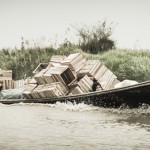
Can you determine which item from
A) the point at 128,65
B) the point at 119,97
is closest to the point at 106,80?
the point at 119,97

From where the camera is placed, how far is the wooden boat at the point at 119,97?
33.4 feet

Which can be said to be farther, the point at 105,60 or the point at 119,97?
the point at 105,60

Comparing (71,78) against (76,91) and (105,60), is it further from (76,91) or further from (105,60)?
(105,60)

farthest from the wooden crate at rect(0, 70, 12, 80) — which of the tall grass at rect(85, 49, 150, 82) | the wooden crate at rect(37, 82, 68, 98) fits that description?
the wooden crate at rect(37, 82, 68, 98)

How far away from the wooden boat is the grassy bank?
355cm

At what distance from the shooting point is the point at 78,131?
23.4 ft

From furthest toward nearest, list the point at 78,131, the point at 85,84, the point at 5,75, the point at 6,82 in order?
the point at 5,75, the point at 6,82, the point at 85,84, the point at 78,131

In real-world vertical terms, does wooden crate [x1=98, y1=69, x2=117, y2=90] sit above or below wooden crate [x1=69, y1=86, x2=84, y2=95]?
above

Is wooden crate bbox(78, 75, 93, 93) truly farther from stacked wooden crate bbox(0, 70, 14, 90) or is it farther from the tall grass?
stacked wooden crate bbox(0, 70, 14, 90)

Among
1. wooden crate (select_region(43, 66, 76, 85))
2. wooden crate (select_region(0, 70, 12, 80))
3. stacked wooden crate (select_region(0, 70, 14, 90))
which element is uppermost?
wooden crate (select_region(43, 66, 76, 85))

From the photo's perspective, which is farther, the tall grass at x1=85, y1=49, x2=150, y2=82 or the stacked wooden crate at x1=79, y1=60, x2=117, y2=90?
the tall grass at x1=85, y1=49, x2=150, y2=82

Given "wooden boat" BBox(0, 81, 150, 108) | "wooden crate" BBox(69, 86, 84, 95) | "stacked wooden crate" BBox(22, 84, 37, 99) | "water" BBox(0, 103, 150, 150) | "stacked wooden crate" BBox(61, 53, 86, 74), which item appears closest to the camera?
"water" BBox(0, 103, 150, 150)

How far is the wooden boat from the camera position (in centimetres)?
1019

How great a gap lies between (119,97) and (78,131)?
3.84 metres
